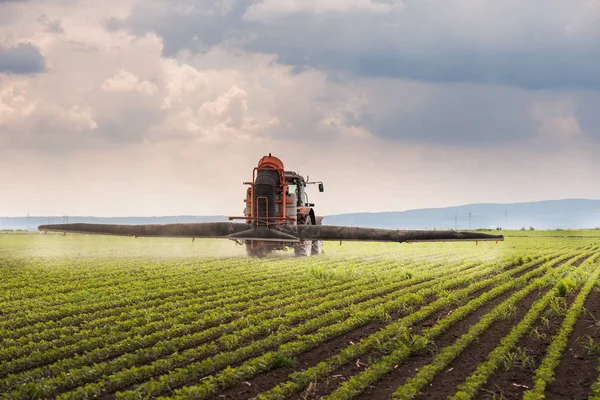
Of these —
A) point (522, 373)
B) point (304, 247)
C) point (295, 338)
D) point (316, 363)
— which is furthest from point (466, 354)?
point (304, 247)

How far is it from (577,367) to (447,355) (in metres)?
1.84

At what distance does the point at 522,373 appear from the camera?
27.2 ft

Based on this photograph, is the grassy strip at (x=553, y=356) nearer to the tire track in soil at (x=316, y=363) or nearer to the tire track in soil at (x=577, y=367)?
the tire track in soil at (x=577, y=367)

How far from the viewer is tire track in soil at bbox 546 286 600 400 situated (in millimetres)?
7543

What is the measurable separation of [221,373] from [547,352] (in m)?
5.19

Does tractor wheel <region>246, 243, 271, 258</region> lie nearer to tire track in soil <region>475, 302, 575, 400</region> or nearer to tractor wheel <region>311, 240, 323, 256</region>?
tractor wheel <region>311, 240, 323, 256</region>

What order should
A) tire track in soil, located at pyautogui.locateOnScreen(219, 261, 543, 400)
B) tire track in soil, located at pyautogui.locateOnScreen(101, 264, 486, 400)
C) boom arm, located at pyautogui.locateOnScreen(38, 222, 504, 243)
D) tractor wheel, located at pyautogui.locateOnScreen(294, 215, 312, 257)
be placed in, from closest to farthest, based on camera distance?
tire track in soil, located at pyautogui.locateOnScreen(101, 264, 486, 400), tire track in soil, located at pyautogui.locateOnScreen(219, 261, 543, 400), boom arm, located at pyautogui.locateOnScreen(38, 222, 504, 243), tractor wheel, located at pyautogui.locateOnScreen(294, 215, 312, 257)

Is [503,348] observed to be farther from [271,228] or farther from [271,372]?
[271,228]

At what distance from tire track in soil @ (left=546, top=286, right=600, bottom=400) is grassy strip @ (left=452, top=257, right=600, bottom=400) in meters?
0.39

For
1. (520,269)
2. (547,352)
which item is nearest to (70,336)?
(547,352)

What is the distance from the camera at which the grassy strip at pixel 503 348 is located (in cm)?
733

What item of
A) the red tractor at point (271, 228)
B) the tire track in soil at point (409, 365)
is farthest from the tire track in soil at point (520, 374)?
the red tractor at point (271, 228)

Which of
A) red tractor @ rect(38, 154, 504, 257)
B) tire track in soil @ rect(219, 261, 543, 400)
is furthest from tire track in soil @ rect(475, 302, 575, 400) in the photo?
red tractor @ rect(38, 154, 504, 257)

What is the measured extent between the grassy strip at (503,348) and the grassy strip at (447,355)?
1.52 ft
